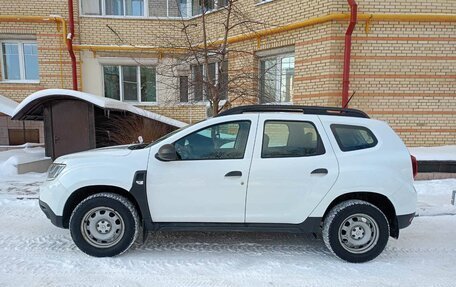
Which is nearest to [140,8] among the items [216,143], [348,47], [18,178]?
[18,178]

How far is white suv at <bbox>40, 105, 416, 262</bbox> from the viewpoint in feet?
10.3

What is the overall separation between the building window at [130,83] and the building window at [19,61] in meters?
2.47

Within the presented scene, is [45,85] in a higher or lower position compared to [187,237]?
higher

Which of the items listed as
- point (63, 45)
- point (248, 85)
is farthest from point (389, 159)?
point (63, 45)

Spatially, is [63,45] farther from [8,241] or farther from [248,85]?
[8,241]

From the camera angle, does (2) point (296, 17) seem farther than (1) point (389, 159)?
Yes

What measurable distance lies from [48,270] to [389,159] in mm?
3755

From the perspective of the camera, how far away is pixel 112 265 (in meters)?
3.04

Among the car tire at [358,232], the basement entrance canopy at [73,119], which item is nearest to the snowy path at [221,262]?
the car tire at [358,232]

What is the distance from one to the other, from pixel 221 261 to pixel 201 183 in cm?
87

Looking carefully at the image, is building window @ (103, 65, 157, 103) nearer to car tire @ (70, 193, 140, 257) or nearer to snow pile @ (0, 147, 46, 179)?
snow pile @ (0, 147, 46, 179)

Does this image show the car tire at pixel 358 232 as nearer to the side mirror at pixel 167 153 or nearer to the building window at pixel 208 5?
the side mirror at pixel 167 153

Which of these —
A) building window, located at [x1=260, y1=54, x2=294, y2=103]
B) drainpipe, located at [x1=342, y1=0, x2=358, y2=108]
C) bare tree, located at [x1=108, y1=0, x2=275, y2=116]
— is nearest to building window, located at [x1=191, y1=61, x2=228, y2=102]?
bare tree, located at [x1=108, y1=0, x2=275, y2=116]

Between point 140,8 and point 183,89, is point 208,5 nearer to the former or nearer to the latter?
point 183,89
